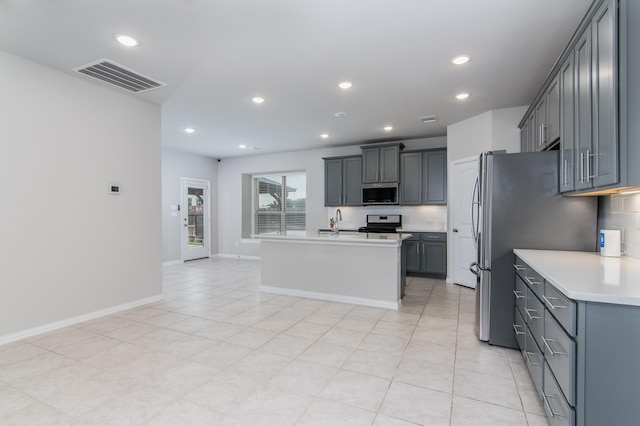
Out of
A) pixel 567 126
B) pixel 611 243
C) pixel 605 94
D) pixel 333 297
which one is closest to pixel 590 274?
pixel 611 243

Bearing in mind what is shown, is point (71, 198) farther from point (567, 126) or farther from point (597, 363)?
point (567, 126)

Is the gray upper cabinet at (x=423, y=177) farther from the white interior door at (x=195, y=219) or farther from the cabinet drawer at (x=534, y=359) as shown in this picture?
the white interior door at (x=195, y=219)

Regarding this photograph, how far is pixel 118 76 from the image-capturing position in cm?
343

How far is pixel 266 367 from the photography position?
2.48 metres

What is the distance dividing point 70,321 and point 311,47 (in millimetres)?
3793

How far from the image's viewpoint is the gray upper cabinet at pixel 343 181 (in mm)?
6676

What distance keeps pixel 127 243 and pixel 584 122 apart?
475cm

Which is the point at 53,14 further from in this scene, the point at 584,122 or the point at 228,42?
the point at 584,122

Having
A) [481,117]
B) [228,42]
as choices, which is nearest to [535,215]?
[481,117]

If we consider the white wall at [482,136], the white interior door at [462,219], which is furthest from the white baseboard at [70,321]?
the white wall at [482,136]

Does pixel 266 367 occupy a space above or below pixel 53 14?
below

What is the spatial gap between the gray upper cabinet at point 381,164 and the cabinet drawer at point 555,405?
464 cm

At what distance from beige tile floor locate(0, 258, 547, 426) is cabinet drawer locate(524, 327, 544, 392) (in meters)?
0.13

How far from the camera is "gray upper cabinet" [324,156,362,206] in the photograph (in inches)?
263
